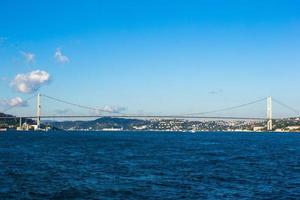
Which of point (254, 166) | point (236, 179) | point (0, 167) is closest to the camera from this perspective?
point (236, 179)

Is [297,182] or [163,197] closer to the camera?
[163,197]

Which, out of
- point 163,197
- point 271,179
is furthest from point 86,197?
point 271,179

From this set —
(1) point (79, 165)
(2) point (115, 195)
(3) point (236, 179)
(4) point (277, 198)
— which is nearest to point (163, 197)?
(2) point (115, 195)

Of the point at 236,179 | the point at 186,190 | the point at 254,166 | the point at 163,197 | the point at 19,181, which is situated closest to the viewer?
the point at 163,197

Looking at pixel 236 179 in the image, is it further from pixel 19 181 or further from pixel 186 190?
pixel 19 181

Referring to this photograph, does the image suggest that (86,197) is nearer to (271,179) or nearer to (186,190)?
(186,190)

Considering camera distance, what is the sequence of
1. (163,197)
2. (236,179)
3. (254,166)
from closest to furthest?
1. (163,197)
2. (236,179)
3. (254,166)

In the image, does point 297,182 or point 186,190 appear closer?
point 186,190

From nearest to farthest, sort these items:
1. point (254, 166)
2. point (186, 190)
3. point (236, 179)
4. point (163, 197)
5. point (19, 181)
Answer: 1. point (163, 197)
2. point (186, 190)
3. point (19, 181)
4. point (236, 179)
5. point (254, 166)
